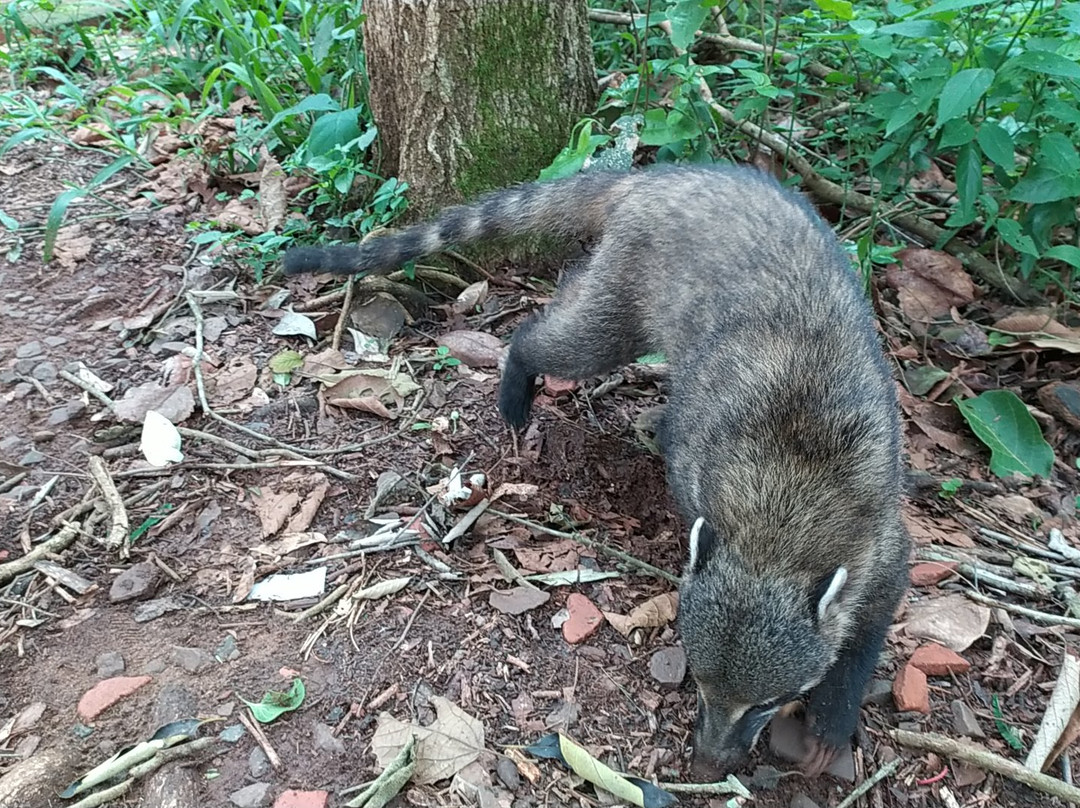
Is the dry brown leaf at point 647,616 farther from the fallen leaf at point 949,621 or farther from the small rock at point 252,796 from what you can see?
the small rock at point 252,796

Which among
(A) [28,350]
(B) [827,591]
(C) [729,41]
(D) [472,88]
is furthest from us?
(C) [729,41]

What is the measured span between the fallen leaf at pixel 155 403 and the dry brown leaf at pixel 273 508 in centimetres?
68

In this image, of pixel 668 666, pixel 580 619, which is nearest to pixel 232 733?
pixel 580 619

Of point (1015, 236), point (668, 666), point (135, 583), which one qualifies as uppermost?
point (1015, 236)

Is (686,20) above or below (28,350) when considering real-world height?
above

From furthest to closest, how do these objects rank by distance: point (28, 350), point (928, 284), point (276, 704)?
point (928, 284) → point (28, 350) → point (276, 704)

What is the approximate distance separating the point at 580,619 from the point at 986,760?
1.51m

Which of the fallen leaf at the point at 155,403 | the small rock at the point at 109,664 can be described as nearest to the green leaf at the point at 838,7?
the fallen leaf at the point at 155,403

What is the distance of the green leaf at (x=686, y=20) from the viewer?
13.6 feet

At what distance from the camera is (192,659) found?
9.32ft

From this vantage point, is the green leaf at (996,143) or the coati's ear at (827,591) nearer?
the coati's ear at (827,591)

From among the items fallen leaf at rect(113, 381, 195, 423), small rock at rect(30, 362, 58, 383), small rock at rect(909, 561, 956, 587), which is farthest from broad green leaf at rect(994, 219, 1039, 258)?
small rock at rect(30, 362, 58, 383)

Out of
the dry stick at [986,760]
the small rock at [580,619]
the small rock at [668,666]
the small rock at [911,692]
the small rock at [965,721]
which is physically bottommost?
the small rock at [965,721]

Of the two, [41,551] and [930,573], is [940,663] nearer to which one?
[930,573]
